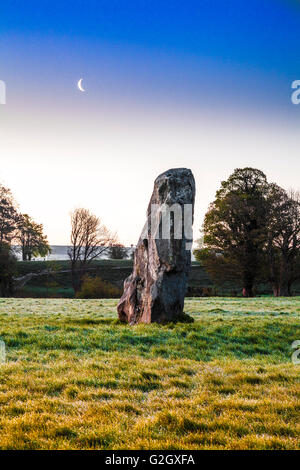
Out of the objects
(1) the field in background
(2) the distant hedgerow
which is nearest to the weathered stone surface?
(2) the distant hedgerow

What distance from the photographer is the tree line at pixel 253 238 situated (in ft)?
119

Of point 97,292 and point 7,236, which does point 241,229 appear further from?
point 7,236

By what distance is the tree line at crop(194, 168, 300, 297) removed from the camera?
3619 centimetres

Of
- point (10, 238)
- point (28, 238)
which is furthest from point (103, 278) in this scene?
point (10, 238)

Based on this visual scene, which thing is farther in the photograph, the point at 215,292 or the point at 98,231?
the point at 98,231

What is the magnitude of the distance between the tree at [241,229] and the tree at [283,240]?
41.1 inches

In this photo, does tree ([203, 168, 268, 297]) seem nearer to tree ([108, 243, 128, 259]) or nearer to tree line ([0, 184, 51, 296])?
tree line ([0, 184, 51, 296])

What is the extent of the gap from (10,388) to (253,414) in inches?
156

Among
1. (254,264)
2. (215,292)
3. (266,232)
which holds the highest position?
(266,232)

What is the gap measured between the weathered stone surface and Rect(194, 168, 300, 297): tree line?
925 inches

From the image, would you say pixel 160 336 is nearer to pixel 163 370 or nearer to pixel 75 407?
pixel 163 370

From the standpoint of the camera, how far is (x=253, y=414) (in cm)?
495
